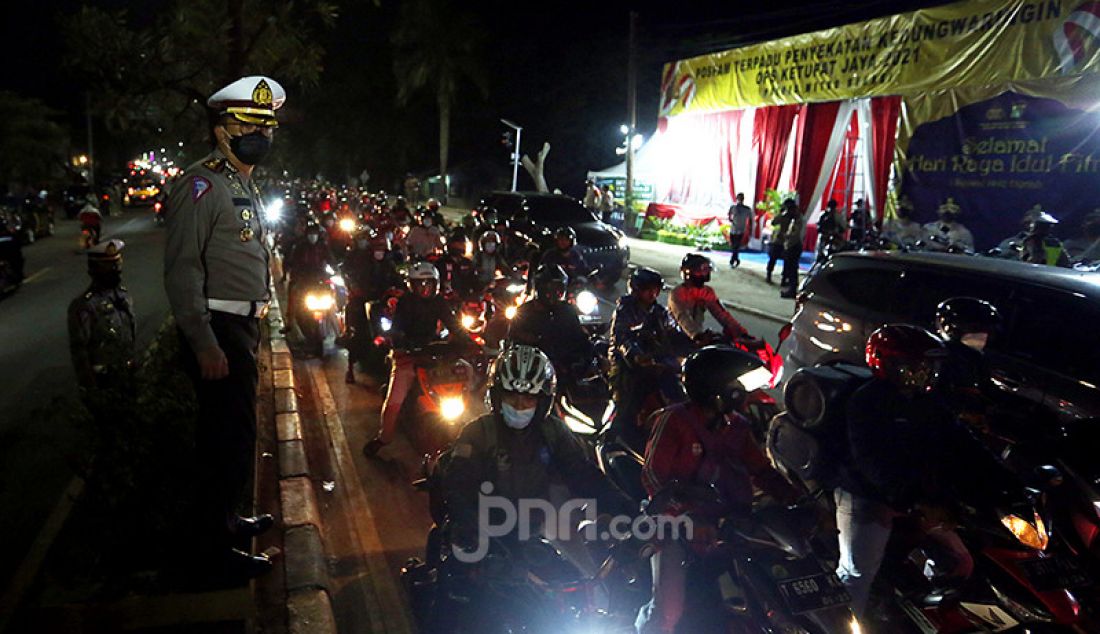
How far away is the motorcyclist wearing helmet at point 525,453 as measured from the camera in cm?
385

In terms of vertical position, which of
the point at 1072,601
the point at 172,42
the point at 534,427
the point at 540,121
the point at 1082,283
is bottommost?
the point at 1072,601

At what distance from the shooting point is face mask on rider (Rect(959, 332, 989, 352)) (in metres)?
5.16

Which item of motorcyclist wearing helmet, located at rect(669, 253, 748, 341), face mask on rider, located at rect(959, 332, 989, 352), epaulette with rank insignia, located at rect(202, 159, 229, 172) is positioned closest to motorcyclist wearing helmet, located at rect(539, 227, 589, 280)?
motorcyclist wearing helmet, located at rect(669, 253, 748, 341)

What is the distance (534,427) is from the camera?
404 cm

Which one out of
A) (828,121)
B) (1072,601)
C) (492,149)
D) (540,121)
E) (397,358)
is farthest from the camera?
(492,149)

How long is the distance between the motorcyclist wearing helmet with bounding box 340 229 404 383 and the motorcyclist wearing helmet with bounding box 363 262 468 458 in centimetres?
192

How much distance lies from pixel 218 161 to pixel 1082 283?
18.5 ft

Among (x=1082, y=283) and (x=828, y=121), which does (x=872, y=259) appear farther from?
(x=828, y=121)

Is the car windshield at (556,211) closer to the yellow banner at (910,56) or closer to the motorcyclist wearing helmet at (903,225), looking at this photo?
the motorcyclist wearing helmet at (903,225)

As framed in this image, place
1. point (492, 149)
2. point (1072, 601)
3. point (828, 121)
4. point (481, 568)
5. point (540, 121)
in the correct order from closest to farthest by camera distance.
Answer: point (481, 568) → point (1072, 601) → point (828, 121) → point (540, 121) → point (492, 149)

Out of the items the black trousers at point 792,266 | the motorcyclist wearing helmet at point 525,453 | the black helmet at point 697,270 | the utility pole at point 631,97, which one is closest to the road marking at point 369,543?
the motorcyclist wearing helmet at point 525,453

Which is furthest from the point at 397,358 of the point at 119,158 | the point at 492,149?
the point at 119,158

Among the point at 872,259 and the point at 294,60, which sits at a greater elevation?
the point at 294,60

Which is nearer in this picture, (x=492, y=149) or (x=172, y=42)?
(x=172, y=42)
